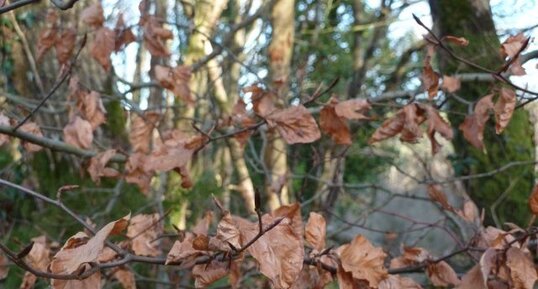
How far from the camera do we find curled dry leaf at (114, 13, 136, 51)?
3.13 metres

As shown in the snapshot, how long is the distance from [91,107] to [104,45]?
31 cm

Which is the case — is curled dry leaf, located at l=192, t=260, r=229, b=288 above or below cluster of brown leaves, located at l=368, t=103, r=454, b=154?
below

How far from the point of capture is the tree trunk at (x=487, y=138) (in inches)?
148

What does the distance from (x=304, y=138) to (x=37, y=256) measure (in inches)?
35.7

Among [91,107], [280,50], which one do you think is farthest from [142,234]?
[280,50]

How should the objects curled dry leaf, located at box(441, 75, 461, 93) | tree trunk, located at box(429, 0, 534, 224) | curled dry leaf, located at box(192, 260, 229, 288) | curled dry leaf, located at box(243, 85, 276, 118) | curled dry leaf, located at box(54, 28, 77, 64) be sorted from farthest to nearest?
1. tree trunk, located at box(429, 0, 534, 224)
2. curled dry leaf, located at box(54, 28, 77, 64)
3. curled dry leaf, located at box(441, 75, 461, 93)
4. curled dry leaf, located at box(243, 85, 276, 118)
5. curled dry leaf, located at box(192, 260, 229, 288)

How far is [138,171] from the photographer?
279 centimetres

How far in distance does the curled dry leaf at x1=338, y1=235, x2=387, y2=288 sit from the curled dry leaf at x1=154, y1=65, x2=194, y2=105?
168 cm

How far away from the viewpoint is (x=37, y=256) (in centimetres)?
200

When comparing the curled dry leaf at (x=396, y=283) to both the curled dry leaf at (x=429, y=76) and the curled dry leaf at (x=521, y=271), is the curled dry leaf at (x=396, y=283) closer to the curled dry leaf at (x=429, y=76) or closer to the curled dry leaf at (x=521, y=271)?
the curled dry leaf at (x=521, y=271)

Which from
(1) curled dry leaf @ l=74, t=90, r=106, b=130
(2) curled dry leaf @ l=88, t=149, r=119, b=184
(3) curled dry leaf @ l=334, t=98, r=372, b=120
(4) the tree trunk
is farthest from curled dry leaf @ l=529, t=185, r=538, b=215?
(4) the tree trunk

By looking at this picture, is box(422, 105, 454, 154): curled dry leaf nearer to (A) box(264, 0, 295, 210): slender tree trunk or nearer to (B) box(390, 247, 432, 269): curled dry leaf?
(B) box(390, 247, 432, 269): curled dry leaf

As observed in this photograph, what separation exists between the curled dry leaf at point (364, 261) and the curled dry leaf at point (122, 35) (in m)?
1.79

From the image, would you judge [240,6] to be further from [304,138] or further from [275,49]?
[304,138]
